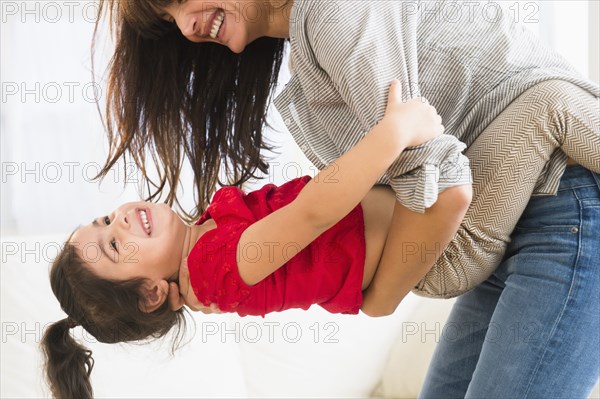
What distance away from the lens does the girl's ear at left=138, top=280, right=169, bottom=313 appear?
56.0 inches

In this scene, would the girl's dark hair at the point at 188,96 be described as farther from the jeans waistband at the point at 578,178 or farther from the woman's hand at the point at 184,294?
the jeans waistband at the point at 578,178

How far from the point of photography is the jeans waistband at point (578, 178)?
3.55 ft

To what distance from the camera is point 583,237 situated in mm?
1053

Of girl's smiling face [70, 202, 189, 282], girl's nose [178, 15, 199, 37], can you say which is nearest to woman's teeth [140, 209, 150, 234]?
girl's smiling face [70, 202, 189, 282]

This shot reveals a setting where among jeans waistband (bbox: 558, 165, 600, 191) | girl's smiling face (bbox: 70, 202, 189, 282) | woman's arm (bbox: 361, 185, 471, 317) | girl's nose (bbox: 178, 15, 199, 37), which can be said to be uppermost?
girl's nose (bbox: 178, 15, 199, 37)

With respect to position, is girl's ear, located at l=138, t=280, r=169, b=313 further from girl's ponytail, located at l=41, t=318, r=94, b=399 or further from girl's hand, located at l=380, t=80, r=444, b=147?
girl's hand, located at l=380, t=80, r=444, b=147

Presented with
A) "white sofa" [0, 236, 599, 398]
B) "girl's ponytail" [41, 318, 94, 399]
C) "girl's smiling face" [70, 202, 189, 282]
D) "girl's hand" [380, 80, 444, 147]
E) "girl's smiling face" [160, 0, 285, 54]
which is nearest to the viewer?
"girl's hand" [380, 80, 444, 147]

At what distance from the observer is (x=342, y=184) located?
1059 millimetres

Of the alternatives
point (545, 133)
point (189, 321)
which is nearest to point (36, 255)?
point (189, 321)

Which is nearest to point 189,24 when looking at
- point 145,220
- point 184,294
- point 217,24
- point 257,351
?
point 217,24

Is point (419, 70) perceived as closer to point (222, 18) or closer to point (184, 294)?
point (222, 18)

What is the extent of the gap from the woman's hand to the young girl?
0.01 m

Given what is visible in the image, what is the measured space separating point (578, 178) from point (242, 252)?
517 millimetres

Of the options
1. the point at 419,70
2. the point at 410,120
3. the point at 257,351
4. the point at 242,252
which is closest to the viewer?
the point at 410,120
